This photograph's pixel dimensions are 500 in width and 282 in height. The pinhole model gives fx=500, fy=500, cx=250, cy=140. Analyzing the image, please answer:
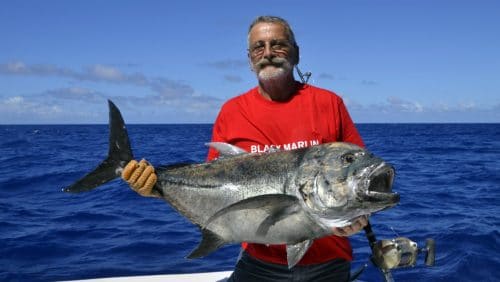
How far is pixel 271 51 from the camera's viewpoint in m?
4.05

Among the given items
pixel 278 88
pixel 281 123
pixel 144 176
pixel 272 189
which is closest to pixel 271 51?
pixel 278 88

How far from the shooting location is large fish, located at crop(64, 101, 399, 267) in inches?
119

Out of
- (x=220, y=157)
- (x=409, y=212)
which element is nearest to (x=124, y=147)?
(x=220, y=157)

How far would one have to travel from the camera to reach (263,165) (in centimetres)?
343

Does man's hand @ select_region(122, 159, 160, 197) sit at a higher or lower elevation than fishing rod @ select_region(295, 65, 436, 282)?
higher

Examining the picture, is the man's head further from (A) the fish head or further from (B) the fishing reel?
(B) the fishing reel

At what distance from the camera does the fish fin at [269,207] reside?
318 centimetres

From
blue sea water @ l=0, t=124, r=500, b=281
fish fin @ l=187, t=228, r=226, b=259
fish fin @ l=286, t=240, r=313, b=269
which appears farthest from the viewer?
blue sea water @ l=0, t=124, r=500, b=281

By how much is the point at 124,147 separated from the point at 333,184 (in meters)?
1.66

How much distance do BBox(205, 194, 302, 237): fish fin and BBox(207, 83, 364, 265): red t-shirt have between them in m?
0.66

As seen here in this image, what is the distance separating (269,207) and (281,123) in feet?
3.16

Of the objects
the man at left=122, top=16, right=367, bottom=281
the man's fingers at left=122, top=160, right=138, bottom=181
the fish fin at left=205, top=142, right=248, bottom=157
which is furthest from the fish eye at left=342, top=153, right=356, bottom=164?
the man's fingers at left=122, top=160, right=138, bottom=181

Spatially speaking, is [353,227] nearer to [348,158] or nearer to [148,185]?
[348,158]

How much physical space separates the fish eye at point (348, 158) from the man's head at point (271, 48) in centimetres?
109
